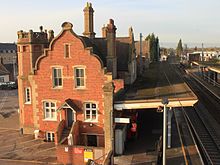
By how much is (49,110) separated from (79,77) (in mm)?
4810

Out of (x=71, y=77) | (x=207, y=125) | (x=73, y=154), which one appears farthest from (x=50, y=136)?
(x=207, y=125)

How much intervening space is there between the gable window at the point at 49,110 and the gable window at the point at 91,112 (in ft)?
12.1

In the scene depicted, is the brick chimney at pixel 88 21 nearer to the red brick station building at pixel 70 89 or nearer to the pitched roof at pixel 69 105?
the red brick station building at pixel 70 89

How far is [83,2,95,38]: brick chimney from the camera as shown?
31938mm

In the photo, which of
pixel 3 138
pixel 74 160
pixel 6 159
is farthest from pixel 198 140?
pixel 3 138

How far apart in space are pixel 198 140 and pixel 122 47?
50.6 feet

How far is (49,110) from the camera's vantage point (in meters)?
28.3

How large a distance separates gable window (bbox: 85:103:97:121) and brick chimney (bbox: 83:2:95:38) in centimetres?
1081

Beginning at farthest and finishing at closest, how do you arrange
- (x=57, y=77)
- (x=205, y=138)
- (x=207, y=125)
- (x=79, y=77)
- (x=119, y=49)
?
(x=119, y=49), (x=207, y=125), (x=57, y=77), (x=79, y=77), (x=205, y=138)

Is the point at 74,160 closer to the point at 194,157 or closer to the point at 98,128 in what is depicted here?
the point at 98,128

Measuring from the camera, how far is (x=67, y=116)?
27516mm

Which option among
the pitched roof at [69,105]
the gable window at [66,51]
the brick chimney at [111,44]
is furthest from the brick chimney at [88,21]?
the pitched roof at [69,105]

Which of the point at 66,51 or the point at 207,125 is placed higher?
the point at 66,51

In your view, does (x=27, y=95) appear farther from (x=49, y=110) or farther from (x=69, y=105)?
(x=69, y=105)
